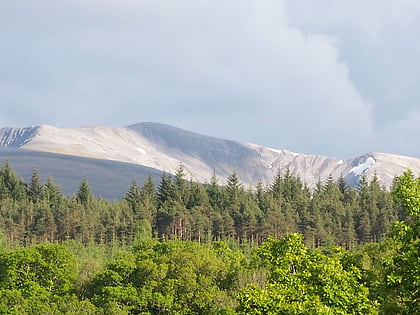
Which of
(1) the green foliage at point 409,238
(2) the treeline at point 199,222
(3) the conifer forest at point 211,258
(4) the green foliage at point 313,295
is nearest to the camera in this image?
(1) the green foliage at point 409,238

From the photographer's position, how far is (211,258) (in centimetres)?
10175

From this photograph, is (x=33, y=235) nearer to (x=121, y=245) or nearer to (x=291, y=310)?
(x=121, y=245)

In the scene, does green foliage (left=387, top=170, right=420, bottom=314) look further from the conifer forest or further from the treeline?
the treeline

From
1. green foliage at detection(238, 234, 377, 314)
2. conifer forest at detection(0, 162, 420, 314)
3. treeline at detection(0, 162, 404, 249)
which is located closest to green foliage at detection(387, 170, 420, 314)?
conifer forest at detection(0, 162, 420, 314)

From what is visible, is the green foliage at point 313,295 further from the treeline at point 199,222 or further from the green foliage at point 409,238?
the treeline at point 199,222

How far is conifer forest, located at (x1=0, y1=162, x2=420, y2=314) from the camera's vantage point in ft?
123

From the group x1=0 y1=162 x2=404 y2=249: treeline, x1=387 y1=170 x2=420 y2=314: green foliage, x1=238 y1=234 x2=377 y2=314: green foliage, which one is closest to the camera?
x1=387 y1=170 x2=420 y2=314: green foliage

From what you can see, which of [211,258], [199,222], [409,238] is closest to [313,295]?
[409,238]

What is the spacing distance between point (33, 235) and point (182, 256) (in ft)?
283

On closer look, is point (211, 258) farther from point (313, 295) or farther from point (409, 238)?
point (409, 238)

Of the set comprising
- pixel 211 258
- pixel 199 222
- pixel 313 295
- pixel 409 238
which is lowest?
pixel 211 258

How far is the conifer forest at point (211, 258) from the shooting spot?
37500 millimetres

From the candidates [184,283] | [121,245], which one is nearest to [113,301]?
[184,283]

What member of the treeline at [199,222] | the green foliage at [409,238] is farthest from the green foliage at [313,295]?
the treeline at [199,222]
